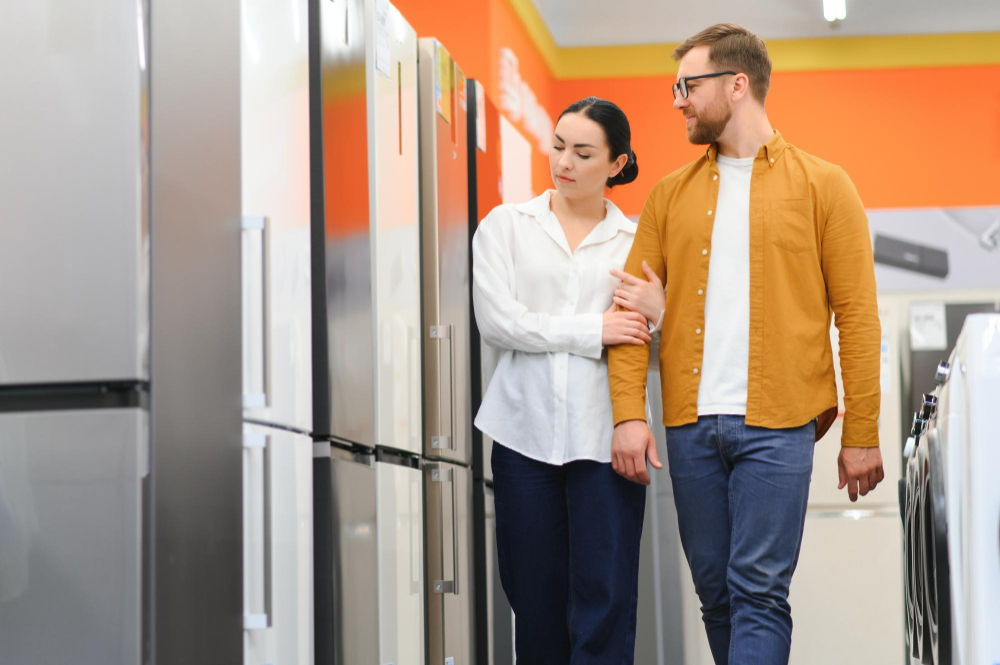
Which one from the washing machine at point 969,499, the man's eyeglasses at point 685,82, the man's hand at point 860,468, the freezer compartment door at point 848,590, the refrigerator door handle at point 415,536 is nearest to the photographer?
the washing machine at point 969,499

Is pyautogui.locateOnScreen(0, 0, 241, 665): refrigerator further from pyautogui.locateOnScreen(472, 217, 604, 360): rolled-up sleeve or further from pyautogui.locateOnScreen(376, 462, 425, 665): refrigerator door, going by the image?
pyautogui.locateOnScreen(472, 217, 604, 360): rolled-up sleeve

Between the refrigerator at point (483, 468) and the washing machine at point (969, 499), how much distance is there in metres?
1.34

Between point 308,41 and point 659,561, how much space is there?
2.31 metres

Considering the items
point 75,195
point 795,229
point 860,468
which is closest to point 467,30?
point 795,229

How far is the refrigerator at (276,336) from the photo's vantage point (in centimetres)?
180

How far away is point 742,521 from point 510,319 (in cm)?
67

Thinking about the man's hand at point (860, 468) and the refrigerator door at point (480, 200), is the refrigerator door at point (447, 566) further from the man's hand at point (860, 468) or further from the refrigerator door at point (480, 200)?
the man's hand at point (860, 468)

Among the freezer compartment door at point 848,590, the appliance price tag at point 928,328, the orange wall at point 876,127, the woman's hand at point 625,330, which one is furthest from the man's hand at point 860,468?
the orange wall at point 876,127

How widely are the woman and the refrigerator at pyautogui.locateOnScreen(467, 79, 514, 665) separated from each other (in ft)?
1.78

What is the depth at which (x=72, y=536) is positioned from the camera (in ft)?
4.88

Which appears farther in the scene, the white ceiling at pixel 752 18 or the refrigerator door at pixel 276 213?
the white ceiling at pixel 752 18

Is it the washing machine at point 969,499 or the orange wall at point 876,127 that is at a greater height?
the orange wall at point 876,127

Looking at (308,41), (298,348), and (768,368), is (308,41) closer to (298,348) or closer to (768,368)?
(298,348)

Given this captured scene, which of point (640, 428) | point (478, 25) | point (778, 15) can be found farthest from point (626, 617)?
point (778, 15)
